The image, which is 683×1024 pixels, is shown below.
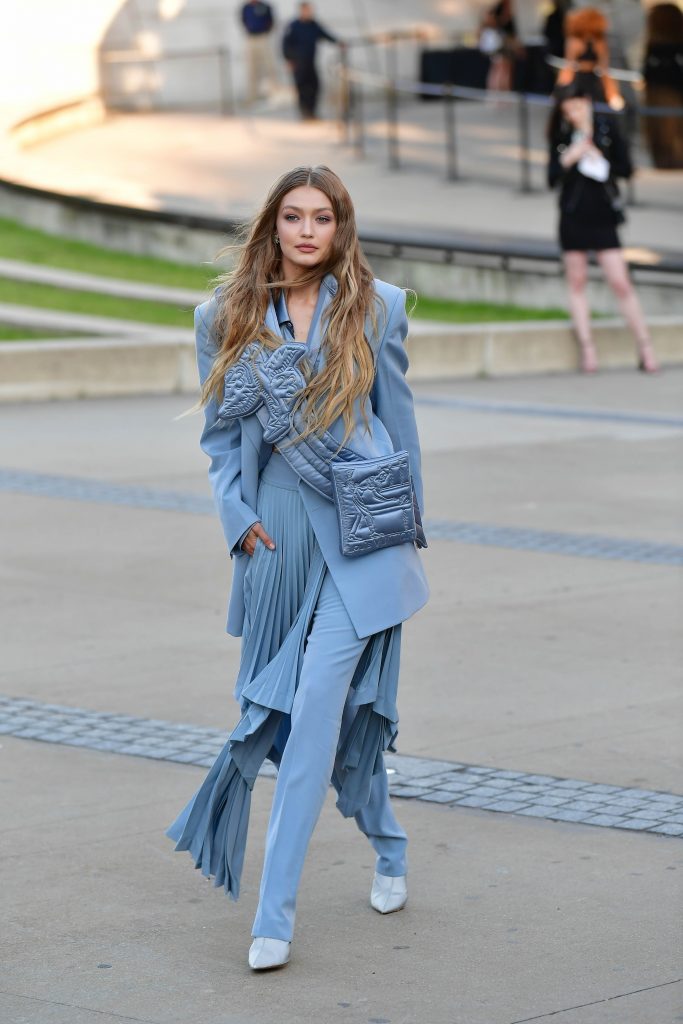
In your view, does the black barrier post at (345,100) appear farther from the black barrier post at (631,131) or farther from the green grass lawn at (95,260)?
the green grass lawn at (95,260)

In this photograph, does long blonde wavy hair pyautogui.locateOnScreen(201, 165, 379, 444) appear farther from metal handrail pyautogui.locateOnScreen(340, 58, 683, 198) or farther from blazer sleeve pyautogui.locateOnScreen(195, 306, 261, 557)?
metal handrail pyautogui.locateOnScreen(340, 58, 683, 198)

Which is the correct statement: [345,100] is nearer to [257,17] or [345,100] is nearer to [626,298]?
[257,17]

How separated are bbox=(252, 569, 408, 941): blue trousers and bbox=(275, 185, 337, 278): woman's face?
77 centimetres

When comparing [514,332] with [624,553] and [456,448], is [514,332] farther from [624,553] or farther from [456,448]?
[624,553]

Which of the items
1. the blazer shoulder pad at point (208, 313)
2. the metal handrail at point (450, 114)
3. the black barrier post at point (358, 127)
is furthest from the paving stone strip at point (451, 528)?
the black barrier post at point (358, 127)

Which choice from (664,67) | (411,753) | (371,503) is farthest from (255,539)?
(664,67)

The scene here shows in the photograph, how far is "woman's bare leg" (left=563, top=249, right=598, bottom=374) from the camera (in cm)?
1405

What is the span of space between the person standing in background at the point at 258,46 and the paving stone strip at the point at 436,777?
1015 inches

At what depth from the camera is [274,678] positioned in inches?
171

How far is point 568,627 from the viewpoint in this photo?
7398mm

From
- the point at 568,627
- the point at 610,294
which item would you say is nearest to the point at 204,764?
the point at 568,627

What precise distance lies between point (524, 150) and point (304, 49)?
24.4ft

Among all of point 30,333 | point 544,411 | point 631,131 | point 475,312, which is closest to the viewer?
point 544,411

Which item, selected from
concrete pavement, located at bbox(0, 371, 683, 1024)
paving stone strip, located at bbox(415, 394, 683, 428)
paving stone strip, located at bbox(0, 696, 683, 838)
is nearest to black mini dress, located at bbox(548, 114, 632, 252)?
paving stone strip, located at bbox(415, 394, 683, 428)
